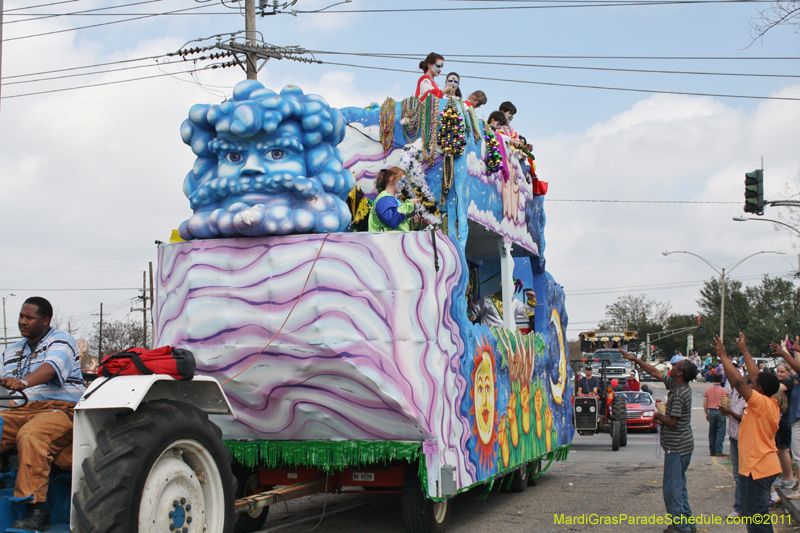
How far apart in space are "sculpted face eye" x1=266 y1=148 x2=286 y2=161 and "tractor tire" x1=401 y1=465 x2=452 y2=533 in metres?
3.07

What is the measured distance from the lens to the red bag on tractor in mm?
5152

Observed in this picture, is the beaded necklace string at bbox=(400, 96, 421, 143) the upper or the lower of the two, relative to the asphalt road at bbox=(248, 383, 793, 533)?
upper

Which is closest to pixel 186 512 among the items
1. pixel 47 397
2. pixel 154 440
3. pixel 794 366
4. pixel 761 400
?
pixel 154 440

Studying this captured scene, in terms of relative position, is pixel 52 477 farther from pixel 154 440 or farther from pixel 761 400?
pixel 761 400

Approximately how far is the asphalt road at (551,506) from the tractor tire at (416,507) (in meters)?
0.75

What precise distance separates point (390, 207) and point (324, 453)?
2298 mm

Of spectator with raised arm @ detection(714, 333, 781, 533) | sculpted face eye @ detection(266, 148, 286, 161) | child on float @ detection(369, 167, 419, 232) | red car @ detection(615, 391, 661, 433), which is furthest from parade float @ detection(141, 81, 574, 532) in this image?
red car @ detection(615, 391, 661, 433)

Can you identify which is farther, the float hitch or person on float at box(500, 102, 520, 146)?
person on float at box(500, 102, 520, 146)

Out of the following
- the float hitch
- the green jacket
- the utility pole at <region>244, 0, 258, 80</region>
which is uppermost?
the utility pole at <region>244, 0, 258, 80</region>

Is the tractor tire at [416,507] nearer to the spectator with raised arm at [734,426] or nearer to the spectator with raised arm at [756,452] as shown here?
the spectator with raised arm at [756,452]

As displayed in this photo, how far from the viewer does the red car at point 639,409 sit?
22906 mm

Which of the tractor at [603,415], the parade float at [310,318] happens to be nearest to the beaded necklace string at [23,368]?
the parade float at [310,318]

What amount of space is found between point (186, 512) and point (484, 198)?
17.2ft

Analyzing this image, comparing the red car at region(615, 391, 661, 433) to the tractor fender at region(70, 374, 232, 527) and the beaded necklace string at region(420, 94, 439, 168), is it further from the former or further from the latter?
the tractor fender at region(70, 374, 232, 527)
